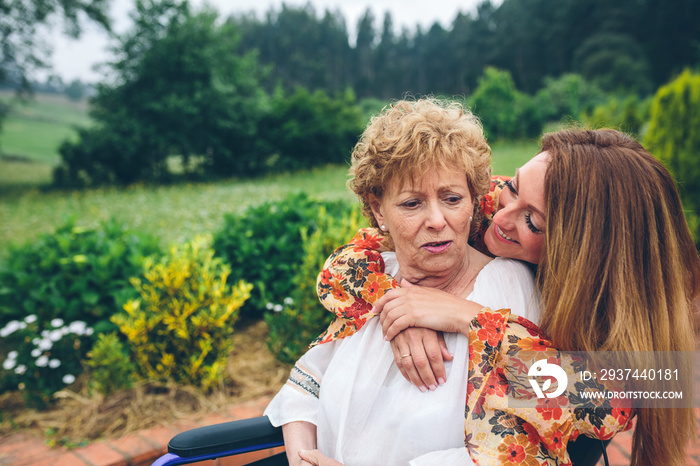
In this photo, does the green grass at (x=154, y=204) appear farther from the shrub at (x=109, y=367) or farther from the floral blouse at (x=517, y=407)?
the floral blouse at (x=517, y=407)

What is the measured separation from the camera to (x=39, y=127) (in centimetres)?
2917

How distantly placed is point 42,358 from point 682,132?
25.6 ft

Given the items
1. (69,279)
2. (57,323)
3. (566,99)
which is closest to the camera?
(57,323)

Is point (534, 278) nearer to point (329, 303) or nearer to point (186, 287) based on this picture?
point (329, 303)

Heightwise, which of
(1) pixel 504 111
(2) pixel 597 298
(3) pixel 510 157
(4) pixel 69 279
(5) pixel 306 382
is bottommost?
(4) pixel 69 279

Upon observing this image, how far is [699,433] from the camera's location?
2918 millimetres

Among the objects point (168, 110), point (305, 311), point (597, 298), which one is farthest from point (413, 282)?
point (168, 110)

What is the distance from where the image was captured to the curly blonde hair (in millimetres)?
1466

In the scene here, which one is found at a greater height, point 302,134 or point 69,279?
point 302,134

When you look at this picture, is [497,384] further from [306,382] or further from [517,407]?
[306,382]

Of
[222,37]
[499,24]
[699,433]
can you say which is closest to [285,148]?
[222,37]

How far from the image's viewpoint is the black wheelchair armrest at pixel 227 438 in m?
1.57

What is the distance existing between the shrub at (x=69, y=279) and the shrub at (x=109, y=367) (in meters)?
0.43

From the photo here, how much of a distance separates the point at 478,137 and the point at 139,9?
2076cm
